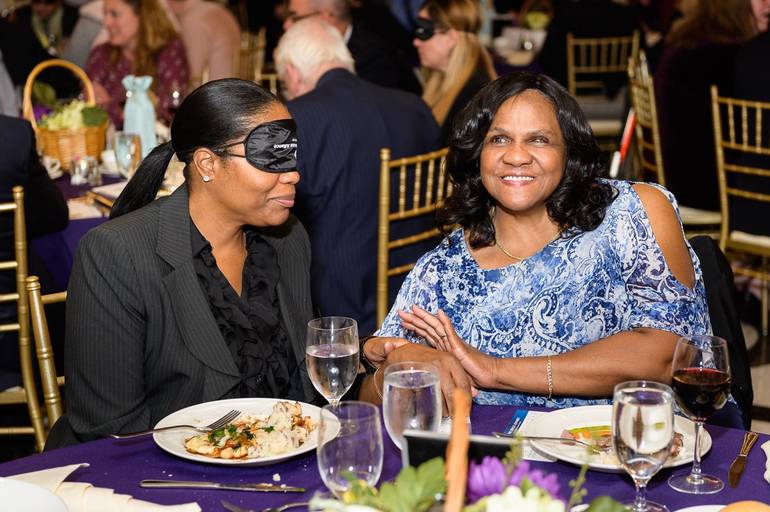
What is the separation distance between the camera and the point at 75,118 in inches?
166

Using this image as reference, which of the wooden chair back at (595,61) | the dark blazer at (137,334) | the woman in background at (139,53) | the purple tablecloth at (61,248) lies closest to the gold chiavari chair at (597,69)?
the wooden chair back at (595,61)

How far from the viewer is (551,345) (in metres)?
2.24

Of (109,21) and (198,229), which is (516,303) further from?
(109,21)

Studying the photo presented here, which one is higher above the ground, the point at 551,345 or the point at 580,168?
the point at 580,168

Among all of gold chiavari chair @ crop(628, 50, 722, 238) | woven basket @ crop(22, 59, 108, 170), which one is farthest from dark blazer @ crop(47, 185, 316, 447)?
gold chiavari chair @ crop(628, 50, 722, 238)

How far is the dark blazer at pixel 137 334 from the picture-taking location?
6.85 feet

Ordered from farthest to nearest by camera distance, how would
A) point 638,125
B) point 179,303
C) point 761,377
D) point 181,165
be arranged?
point 638,125 → point 761,377 → point 181,165 → point 179,303

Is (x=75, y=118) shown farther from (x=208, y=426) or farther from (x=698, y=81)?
(x=698, y=81)

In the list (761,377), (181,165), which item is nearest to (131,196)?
(181,165)

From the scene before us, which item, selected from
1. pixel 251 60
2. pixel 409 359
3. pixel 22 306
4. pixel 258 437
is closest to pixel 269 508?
pixel 258 437

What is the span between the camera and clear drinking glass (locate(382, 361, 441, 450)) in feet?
4.83

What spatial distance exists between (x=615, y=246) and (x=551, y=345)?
256mm

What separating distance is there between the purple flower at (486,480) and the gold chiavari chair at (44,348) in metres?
1.43

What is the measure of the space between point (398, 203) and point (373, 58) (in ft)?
7.70
